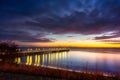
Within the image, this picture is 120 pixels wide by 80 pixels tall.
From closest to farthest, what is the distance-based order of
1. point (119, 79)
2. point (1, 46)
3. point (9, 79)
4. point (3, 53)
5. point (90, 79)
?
point (9, 79) < point (90, 79) < point (119, 79) < point (3, 53) < point (1, 46)

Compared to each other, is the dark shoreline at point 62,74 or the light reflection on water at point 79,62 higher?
the dark shoreline at point 62,74

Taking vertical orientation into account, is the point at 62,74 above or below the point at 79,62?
Result: above

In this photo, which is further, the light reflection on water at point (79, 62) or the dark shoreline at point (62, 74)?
the light reflection on water at point (79, 62)

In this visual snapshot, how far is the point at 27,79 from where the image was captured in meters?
7.36

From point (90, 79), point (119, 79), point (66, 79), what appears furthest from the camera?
point (119, 79)

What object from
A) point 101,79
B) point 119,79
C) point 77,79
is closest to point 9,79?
point 77,79

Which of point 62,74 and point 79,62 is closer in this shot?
point 62,74

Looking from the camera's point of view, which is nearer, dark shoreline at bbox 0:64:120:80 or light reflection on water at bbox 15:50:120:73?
dark shoreline at bbox 0:64:120:80

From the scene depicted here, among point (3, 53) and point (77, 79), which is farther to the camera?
point (3, 53)

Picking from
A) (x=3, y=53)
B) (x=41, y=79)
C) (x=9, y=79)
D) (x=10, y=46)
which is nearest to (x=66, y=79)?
(x=41, y=79)

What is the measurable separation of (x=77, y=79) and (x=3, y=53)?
86.1 feet

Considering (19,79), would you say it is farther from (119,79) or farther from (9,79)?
(119,79)

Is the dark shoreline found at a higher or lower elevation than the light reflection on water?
higher

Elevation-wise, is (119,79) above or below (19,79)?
below
